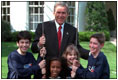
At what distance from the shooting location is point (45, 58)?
7.48 feet

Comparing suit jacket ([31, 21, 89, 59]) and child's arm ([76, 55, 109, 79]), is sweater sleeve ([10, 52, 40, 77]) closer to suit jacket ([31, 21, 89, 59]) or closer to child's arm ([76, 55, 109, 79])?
suit jacket ([31, 21, 89, 59])

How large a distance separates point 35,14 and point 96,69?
105cm

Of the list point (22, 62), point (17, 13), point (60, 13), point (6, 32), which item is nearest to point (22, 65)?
point (22, 62)

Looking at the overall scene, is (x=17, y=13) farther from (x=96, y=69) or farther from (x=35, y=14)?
(x=96, y=69)

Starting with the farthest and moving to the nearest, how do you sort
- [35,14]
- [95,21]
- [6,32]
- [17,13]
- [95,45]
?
[6,32] < [95,21] < [17,13] < [35,14] < [95,45]

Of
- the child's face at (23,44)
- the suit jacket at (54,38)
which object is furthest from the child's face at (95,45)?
the child's face at (23,44)

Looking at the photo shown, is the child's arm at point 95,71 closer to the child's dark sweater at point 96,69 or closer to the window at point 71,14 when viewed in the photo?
the child's dark sweater at point 96,69

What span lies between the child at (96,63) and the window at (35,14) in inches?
33.2

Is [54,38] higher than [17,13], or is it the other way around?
[17,13]

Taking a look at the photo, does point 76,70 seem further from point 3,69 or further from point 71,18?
point 3,69

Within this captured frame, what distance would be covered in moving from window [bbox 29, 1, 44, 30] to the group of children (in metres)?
0.61

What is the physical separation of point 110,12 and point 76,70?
9445 mm

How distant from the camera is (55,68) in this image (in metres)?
2.20

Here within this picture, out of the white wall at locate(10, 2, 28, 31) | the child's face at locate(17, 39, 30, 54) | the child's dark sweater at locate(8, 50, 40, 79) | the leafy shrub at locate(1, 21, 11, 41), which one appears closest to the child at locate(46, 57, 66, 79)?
the child's dark sweater at locate(8, 50, 40, 79)
